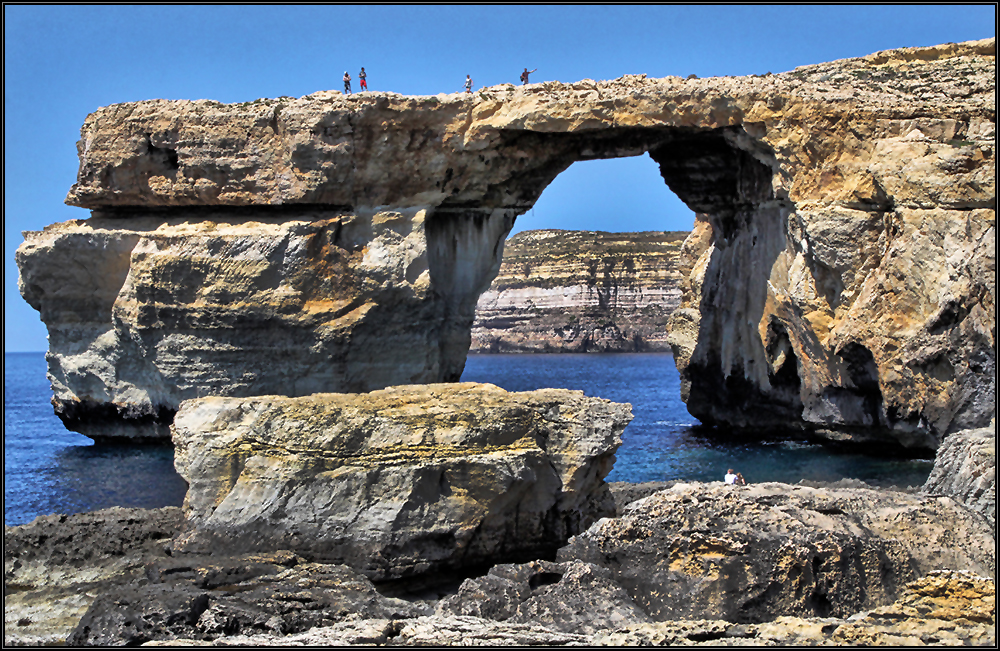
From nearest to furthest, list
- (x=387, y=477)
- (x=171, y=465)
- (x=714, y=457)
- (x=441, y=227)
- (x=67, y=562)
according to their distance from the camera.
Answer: (x=387, y=477) < (x=67, y=562) < (x=171, y=465) < (x=714, y=457) < (x=441, y=227)

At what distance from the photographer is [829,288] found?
21.8 m


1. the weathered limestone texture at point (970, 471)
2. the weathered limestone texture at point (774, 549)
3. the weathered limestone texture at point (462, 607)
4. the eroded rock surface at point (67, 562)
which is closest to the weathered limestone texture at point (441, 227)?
the weathered limestone texture at point (970, 471)

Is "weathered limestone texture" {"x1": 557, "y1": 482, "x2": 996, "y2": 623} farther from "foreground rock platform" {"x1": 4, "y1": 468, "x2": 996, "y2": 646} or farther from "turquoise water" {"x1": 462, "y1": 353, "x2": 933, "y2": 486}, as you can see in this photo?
"turquoise water" {"x1": 462, "y1": 353, "x2": 933, "y2": 486}

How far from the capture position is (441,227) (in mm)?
27391

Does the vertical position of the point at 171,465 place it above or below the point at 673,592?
below

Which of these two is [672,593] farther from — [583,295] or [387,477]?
[583,295]

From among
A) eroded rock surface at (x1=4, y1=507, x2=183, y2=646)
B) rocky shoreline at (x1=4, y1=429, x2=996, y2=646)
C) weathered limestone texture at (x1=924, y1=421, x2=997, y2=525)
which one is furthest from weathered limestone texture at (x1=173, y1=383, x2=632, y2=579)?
weathered limestone texture at (x1=924, y1=421, x2=997, y2=525)

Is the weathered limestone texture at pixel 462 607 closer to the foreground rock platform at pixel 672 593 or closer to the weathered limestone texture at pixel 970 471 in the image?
the foreground rock platform at pixel 672 593

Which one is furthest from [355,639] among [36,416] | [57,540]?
[36,416]

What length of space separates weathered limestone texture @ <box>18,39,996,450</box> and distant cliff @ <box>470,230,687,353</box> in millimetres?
44177

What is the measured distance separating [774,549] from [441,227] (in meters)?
19.5

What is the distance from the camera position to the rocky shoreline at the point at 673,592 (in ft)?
27.2

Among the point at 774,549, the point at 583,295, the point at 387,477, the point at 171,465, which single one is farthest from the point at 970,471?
the point at 583,295

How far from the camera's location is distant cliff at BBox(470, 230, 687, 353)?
2872 inches
